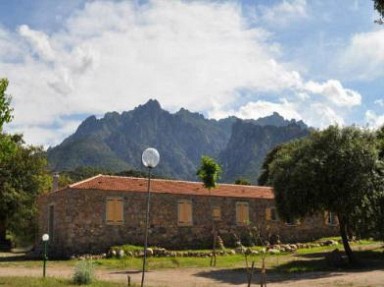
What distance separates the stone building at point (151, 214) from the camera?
100ft

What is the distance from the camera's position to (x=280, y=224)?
37656mm

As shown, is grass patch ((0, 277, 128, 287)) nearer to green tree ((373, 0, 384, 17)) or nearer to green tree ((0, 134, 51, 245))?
green tree ((373, 0, 384, 17))

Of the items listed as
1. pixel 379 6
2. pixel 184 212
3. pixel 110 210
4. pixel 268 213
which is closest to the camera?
pixel 379 6

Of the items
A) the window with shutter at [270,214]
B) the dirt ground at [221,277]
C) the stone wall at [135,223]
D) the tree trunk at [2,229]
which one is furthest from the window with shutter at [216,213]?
the tree trunk at [2,229]

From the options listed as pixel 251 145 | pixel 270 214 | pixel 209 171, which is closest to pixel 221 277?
pixel 209 171

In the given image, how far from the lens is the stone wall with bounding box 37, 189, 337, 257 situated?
30.4 m

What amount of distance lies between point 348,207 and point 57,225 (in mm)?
16232

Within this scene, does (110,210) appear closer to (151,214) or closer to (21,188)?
(151,214)

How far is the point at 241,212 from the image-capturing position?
3619cm

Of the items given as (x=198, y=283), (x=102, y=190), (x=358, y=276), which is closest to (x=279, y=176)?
(x=358, y=276)

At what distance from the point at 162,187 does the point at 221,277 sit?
12.7 meters

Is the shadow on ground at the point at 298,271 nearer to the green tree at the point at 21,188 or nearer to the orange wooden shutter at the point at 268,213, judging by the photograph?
the orange wooden shutter at the point at 268,213

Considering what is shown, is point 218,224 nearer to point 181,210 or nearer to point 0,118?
point 181,210

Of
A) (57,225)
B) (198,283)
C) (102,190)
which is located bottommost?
(198,283)
